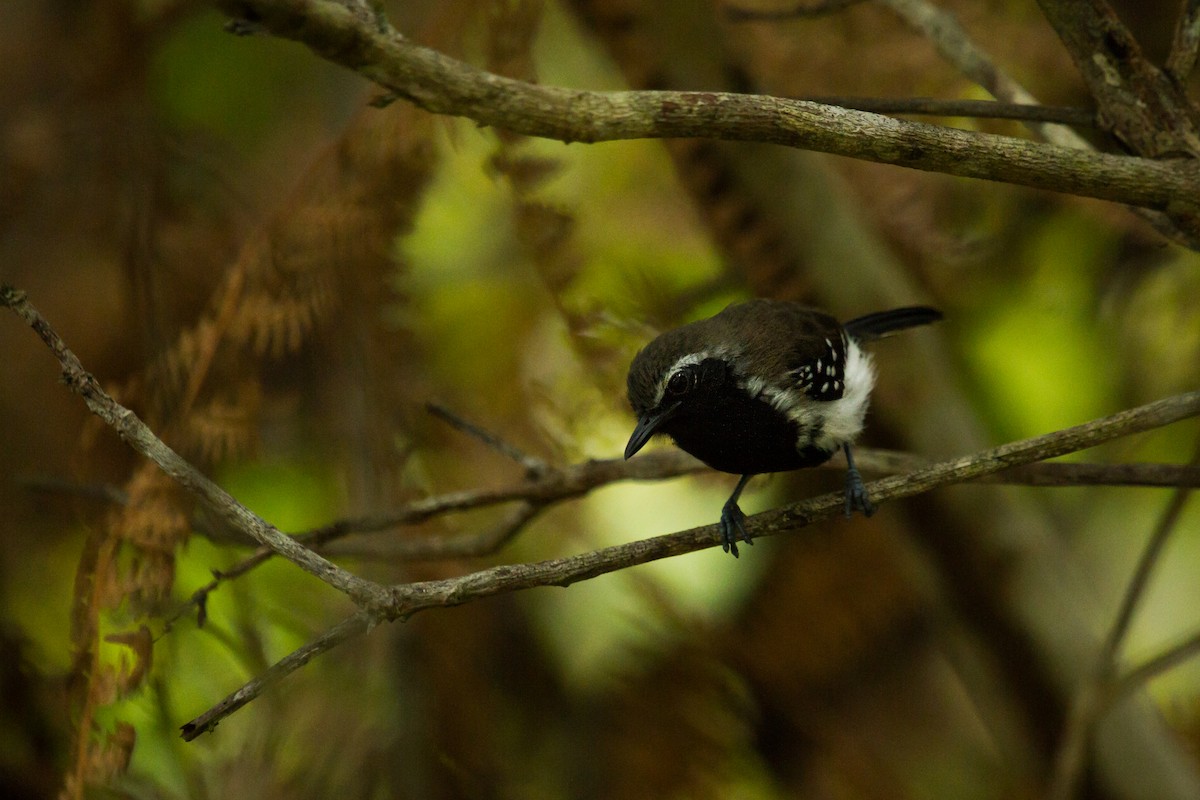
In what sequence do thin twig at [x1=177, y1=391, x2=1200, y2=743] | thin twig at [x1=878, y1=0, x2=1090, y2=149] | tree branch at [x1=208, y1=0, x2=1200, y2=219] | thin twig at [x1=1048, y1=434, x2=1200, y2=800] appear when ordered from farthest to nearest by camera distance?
thin twig at [x1=1048, y1=434, x2=1200, y2=800] → thin twig at [x1=878, y1=0, x2=1090, y2=149] → thin twig at [x1=177, y1=391, x2=1200, y2=743] → tree branch at [x1=208, y1=0, x2=1200, y2=219]

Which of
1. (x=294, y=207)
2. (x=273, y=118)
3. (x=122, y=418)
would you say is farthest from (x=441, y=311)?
(x=122, y=418)

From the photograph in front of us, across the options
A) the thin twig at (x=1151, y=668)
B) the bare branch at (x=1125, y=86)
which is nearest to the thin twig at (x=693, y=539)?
the bare branch at (x=1125, y=86)

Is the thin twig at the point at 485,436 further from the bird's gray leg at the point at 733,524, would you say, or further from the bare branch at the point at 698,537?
the bare branch at the point at 698,537

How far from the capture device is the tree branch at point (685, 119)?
3.93ft

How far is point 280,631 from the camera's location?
305cm

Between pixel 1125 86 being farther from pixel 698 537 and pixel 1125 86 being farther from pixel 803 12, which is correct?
pixel 698 537

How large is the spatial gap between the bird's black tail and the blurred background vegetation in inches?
7.7

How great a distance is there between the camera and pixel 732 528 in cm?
250

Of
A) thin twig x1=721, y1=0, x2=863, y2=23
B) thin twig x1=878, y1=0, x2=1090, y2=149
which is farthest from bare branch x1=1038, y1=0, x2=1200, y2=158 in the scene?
thin twig x1=721, y1=0, x2=863, y2=23

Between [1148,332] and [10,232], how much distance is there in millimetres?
4254

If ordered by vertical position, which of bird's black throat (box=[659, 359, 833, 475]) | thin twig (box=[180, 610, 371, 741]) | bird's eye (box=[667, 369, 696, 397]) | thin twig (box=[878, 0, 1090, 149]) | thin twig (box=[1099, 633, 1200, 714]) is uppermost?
thin twig (box=[878, 0, 1090, 149])

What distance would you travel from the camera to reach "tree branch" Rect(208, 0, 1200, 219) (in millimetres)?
1197

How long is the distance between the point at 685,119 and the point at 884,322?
2086 mm

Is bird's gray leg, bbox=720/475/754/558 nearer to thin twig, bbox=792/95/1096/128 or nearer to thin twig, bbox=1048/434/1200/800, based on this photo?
thin twig, bbox=792/95/1096/128
